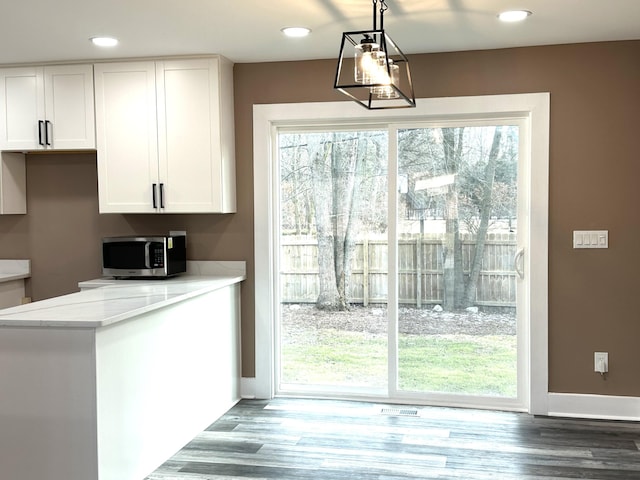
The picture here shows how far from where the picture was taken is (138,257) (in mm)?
4578

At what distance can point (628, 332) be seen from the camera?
4355mm

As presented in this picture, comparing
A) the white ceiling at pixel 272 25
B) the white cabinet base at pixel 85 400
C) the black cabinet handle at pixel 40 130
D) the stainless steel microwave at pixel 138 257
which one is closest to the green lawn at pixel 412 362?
the stainless steel microwave at pixel 138 257

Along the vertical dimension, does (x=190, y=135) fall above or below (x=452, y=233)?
above

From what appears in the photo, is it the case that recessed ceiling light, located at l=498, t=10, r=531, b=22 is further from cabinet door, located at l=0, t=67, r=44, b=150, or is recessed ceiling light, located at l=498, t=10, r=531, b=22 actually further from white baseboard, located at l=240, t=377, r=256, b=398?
cabinet door, located at l=0, t=67, r=44, b=150


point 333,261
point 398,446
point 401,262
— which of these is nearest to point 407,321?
point 401,262

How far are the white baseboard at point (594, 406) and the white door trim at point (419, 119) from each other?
0.29ft

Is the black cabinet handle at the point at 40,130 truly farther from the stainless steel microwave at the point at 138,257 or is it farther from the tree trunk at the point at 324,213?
the tree trunk at the point at 324,213

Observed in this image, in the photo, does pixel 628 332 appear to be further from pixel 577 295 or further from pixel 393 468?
pixel 393 468

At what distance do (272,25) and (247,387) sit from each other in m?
2.54

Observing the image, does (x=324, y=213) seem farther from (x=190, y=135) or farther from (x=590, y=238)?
(x=590, y=238)

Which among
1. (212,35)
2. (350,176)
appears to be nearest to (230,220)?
(350,176)

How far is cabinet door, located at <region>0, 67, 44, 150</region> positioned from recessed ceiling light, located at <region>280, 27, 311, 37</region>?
188cm

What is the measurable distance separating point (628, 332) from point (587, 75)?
167cm

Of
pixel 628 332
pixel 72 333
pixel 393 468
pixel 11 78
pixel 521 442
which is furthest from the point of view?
pixel 11 78
